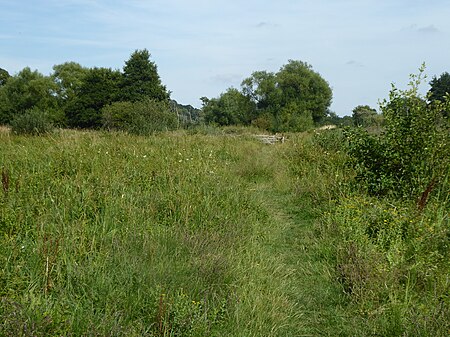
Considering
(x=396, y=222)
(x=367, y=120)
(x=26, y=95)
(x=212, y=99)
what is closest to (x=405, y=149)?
(x=396, y=222)

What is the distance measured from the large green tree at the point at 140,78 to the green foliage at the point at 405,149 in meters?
39.9

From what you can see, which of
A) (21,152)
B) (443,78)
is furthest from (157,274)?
(443,78)

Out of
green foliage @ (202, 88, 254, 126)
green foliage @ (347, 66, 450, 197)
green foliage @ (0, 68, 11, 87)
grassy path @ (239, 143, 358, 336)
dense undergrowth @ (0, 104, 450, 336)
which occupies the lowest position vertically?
grassy path @ (239, 143, 358, 336)

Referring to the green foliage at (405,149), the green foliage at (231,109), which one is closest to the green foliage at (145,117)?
the green foliage at (405,149)

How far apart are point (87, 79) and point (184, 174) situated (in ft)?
151

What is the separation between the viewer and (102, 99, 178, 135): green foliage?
41.7 ft

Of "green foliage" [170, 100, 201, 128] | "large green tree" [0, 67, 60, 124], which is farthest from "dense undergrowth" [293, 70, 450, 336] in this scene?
"large green tree" [0, 67, 60, 124]

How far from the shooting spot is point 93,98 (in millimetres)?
45188

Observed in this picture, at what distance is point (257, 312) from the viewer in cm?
271

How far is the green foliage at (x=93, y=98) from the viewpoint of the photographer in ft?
147

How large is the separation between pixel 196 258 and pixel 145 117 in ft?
47.6

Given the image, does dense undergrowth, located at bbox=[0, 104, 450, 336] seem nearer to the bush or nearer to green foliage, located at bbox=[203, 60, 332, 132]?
the bush

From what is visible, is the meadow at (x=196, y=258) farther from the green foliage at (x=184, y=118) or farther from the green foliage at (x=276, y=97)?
the green foliage at (x=276, y=97)

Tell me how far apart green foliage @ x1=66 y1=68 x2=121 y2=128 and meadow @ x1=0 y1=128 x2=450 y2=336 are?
41.6 metres
